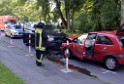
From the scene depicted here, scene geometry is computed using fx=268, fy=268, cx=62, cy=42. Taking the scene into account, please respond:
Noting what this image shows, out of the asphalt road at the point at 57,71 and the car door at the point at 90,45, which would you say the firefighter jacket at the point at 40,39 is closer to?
the asphalt road at the point at 57,71

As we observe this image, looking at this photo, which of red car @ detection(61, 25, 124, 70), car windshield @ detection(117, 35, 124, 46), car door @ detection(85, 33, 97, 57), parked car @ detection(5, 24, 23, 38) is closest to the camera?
red car @ detection(61, 25, 124, 70)

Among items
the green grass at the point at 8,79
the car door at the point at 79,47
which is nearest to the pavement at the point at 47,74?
the green grass at the point at 8,79

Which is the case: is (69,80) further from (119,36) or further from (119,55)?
(119,36)

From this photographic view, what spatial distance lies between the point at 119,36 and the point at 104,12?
12.2m

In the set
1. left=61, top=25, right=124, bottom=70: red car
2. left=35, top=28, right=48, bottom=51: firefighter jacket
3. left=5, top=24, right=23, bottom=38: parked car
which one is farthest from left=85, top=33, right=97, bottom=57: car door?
left=5, top=24, right=23, bottom=38: parked car

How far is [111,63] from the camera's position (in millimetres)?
10711

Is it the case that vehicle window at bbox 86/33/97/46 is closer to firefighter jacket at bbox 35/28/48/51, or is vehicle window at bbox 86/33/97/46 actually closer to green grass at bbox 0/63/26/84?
firefighter jacket at bbox 35/28/48/51

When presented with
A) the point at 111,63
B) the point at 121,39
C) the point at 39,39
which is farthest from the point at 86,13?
the point at 111,63

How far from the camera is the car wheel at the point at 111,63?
34.5ft

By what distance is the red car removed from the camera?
10477 mm

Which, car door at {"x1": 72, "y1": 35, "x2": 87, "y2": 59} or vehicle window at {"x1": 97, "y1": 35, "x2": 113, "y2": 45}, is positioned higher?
vehicle window at {"x1": 97, "y1": 35, "x2": 113, "y2": 45}

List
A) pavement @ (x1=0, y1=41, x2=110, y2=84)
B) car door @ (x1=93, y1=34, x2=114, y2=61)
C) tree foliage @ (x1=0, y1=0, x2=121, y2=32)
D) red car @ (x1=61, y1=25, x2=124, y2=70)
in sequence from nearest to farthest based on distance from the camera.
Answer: pavement @ (x1=0, y1=41, x2=110, y2=84) → red car @ (x1=61, y1=25, x2=124, y2=70) → car door @ (x1=93, y1=34, x2=114, y2=61) → tree foliage @ (x1=0, y1=0, x2=121, y2=32)

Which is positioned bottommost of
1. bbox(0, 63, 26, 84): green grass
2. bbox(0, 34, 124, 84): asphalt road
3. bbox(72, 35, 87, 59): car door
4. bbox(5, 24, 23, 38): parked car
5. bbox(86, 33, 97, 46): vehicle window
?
bbox(5, 24, 23, 38): parked car

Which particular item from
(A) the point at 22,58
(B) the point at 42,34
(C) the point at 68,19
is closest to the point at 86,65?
(B) the point at 42,34
